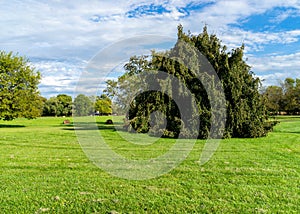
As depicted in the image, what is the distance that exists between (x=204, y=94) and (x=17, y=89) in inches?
751

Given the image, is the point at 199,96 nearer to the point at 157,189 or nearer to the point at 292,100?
the point at 157,189

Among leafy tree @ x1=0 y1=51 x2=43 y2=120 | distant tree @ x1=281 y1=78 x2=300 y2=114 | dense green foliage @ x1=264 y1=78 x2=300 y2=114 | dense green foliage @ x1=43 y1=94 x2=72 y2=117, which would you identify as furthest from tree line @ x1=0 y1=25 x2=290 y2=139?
dense green foliage @ x1=43 y1=94 x2=72 y2=117

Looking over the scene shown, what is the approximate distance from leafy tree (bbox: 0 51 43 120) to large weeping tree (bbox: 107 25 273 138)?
14.3 meters

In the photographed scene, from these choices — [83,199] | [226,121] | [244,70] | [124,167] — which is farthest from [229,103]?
[83,199]

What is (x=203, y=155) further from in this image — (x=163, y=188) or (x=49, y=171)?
(x=49, y=171)

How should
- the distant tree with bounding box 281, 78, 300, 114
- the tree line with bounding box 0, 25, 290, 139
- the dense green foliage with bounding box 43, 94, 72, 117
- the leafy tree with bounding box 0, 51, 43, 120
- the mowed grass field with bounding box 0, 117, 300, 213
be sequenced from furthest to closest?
the dense green foliage with bounding box 43, 94, 72, 117 → the distant tree with bounding box 281, 78, 300, 114 → the leafy tree with bounding box 0, 51, 43, 120 → the tree line with bounding box 0, 25, 290, 139 → the mowed grass field with bounding box 0, 117, 300, 213

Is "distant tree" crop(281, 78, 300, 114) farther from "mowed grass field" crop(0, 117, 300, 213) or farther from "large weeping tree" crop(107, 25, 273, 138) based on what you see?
"mowed grass field" crop(0, 117, 300, 213)

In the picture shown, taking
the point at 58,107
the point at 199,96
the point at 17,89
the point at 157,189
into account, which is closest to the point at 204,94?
the point at 199,96

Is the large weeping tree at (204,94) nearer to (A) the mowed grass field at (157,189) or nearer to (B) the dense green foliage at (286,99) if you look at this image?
(A) the mowed grass field at (157,189)

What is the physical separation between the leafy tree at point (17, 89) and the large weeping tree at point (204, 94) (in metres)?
14.3

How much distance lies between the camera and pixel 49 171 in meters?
6.60

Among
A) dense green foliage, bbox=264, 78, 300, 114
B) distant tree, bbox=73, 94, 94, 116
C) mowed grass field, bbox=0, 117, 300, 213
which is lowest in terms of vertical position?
mowed grass field, bbox=0, 117, 300, 213

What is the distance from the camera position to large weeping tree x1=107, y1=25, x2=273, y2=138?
1519cm

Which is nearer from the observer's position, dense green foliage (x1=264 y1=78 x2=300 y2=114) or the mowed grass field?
the mowed grass field
